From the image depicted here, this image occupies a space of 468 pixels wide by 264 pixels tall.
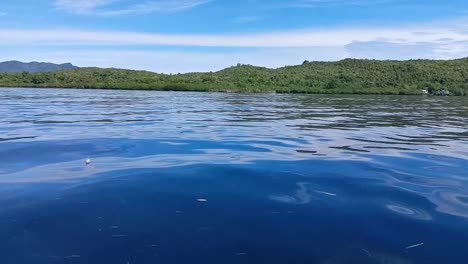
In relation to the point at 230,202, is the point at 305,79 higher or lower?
higher

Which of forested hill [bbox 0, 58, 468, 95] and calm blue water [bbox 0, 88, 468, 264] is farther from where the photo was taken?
forested hill [bbox 0, 58, 468, 95]

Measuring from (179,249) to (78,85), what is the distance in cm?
9502

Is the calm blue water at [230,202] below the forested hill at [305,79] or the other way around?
below

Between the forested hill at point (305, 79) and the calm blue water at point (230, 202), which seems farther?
the forested hill at point (305, 79)

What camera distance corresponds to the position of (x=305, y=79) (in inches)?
4284

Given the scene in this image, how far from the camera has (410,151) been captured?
1109 centimetres

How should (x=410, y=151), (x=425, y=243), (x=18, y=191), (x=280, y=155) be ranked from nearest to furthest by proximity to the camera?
(x=425, y=243) → (x=18, y=191) → (x=280, y=155) → (x=410, y=151)

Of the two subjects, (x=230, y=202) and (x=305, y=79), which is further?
(x=305, y=79)

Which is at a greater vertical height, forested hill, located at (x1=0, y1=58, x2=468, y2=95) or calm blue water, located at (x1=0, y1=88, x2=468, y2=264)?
Result: forested hill, located at (x1=0, y1=58, x2=468, y2=95)

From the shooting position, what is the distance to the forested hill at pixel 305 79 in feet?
293

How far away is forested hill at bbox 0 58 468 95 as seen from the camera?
3513 inches

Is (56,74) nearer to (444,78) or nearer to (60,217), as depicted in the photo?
(444,78)

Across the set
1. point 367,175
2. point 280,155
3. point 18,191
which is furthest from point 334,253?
point 280,155

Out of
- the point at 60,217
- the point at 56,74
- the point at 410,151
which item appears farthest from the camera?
the point at 56,74
